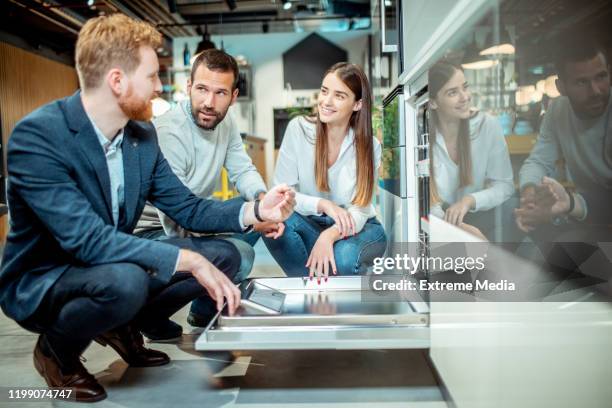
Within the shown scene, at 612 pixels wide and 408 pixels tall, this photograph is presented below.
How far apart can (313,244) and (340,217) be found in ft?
0.71

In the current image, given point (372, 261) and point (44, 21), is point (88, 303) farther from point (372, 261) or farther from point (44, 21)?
point (44, 21)

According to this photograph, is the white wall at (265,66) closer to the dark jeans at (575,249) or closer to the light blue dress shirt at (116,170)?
the light blue dress shirt at (116,170)

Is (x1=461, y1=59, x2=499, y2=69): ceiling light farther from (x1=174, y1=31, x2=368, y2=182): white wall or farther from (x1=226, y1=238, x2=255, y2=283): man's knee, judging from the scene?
(x1=174, y1=31, x2=368, y2=182): white wall

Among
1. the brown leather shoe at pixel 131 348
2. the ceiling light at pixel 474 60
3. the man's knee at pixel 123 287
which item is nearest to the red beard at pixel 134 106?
the man's knee at pixel 123 287

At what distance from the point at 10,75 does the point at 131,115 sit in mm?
5535

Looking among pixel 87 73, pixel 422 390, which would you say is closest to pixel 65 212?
pixel 87 73

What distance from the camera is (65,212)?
4.30ft

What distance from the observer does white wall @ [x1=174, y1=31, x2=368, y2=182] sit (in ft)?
27.3

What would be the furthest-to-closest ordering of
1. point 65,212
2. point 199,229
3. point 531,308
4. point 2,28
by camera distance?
1. point 2,28
2. point 199,229
3. point 65,212
4. point 531,308

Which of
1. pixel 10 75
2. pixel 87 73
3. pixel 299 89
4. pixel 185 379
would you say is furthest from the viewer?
pixel 299 89

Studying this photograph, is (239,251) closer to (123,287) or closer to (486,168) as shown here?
(123,287)

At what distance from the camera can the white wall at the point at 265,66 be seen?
8.32 metres

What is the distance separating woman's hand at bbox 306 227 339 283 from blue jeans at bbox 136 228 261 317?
0.22m

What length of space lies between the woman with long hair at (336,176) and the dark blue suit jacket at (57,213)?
825 mm
